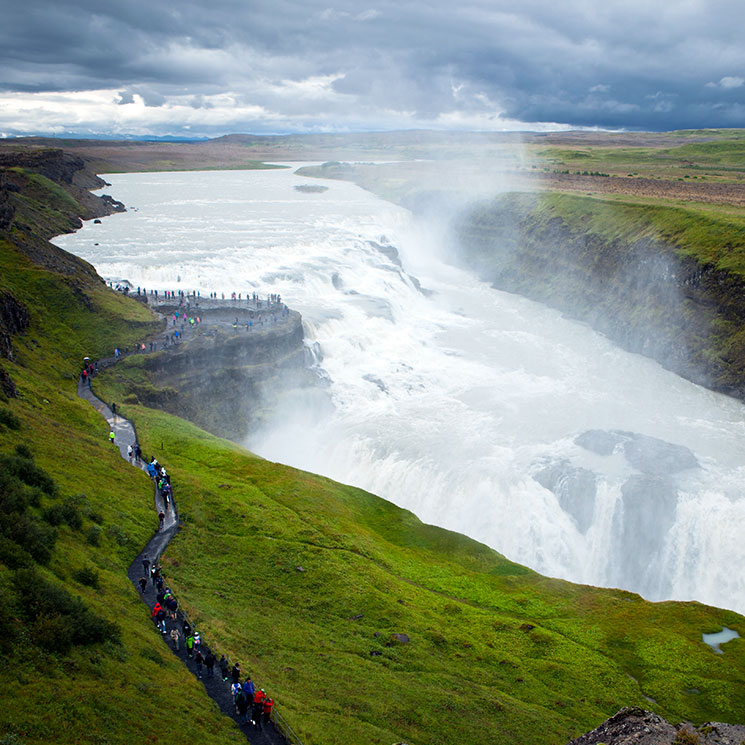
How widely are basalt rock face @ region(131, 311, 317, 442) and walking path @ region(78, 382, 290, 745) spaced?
9.35m

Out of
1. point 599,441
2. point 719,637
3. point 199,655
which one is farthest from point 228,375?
point 719,637

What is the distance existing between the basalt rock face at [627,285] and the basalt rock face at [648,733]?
5039cm

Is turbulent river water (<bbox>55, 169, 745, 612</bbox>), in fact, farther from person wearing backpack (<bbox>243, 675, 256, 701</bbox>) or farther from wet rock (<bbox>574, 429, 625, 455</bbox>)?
person wearing backpack (<bbox>243, 675, 256, 701</bbox>)

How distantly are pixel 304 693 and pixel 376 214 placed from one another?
11470 cm

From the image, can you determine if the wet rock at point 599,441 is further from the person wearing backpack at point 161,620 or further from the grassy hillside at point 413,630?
the person wearing backpack at point 161,620

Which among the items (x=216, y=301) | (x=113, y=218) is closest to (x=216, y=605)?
(x=216, y=301)

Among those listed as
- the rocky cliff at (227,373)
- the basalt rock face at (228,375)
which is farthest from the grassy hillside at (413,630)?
the basalt rock face at (228,375)

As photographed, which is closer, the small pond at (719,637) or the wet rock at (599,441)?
the small pond at (719,637)

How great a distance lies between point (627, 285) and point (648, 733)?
240 ft

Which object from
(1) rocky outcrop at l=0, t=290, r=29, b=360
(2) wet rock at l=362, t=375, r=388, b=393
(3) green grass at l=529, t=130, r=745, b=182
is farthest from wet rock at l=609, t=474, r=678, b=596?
(3) green grass at l=529, t=130, r=745, b=182

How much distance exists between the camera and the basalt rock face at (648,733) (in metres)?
15.9

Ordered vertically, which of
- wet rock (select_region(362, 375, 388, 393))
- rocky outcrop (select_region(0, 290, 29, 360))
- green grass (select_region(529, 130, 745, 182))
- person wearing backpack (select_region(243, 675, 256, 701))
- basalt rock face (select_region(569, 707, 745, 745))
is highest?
green grass (select_region(529, 130, 745, 182))

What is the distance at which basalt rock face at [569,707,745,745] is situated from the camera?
15.9 meters

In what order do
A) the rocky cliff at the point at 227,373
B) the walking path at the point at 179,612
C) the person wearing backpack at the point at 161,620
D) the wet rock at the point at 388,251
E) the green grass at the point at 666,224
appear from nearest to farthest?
the walking path at the point at 179,612 → the person wearing backpack at the point at 161,620 → the rocky cliff at the point at 227,373 → the green grass at the point at 666,224 → the wet rock at the point at 388,251
